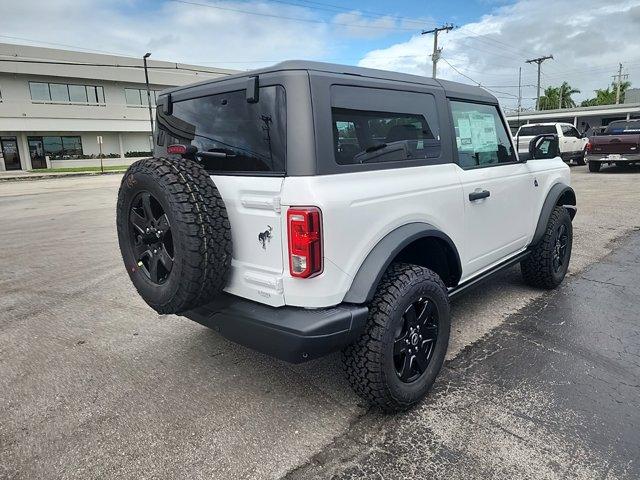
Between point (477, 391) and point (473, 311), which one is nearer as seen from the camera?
point (477, 391)

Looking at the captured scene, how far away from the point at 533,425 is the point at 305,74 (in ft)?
7.39

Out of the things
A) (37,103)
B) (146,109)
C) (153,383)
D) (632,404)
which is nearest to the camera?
(632,404)

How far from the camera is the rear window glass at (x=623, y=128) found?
15.7 m

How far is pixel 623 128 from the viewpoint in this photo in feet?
53.4

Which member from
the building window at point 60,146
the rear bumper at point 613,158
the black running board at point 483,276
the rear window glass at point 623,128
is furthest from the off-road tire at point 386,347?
the building window at point 60,146

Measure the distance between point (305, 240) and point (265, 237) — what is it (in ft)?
0.88

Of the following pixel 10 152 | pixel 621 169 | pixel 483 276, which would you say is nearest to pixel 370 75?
pixel 483 276

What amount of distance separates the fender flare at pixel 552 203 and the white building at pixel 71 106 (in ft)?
126

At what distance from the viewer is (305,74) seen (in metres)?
2.33

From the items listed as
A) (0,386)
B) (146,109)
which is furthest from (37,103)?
(0,386)

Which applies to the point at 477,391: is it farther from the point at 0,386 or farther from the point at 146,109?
the point at 146,109

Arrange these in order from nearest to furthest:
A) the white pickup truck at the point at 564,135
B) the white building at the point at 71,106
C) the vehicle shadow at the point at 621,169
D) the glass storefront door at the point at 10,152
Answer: the vehicle shadow at the point at 621,169
the white pickup truck at the point at 564,135
the white building at the point at 71,106
the glass storefront door at the point at 10,152

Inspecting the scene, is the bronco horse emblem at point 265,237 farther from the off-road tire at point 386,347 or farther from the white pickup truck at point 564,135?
the white pickup truck at point 564,135

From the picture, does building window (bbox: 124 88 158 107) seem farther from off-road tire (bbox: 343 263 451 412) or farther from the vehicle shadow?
off-road tire (bbox: 343 263 451 412)
